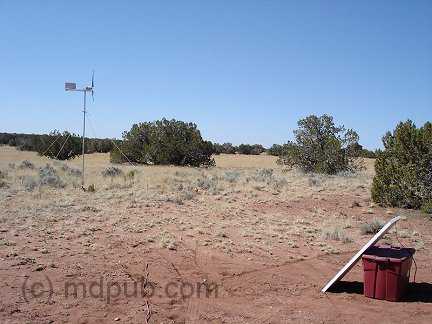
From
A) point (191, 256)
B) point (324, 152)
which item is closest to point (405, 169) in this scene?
point (191, 256)

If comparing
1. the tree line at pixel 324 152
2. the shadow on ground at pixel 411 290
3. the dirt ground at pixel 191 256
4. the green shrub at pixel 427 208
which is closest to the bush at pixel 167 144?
the tree line at pixel 324 152

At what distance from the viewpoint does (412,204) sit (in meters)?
16.9

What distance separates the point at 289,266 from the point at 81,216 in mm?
6619

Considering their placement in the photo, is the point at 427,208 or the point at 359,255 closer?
the point at 359,255

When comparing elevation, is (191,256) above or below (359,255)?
below

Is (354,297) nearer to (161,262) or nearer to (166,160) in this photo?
(161,262)

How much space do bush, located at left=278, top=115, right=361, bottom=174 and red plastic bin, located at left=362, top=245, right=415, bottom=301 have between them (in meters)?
22.1

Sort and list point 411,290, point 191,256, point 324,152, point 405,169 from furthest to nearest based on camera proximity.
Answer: point 324,152
point 405,169
point 191,256
point 411,290

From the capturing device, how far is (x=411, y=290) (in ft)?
27.8

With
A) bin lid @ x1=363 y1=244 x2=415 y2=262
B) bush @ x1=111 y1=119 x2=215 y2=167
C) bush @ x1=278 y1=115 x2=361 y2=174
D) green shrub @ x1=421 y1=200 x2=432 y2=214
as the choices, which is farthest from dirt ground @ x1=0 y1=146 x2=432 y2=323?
bush @ x1=111 y1=119 x2=215 y2=167

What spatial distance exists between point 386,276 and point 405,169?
9713 millimetres

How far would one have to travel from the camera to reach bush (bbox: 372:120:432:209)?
650 inches

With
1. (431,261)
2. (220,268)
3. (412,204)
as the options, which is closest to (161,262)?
(220,268)

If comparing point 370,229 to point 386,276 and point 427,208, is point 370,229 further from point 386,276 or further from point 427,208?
point 386,276
